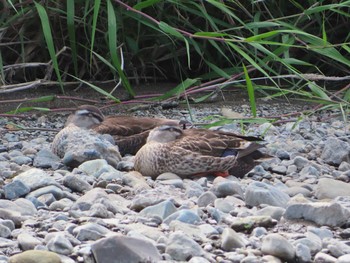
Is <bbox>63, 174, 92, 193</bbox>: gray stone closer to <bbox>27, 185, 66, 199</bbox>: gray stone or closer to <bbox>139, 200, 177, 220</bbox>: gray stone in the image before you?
<bbox>27, 185, 66, 199</bbox>: gray stone

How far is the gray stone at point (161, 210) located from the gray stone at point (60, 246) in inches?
27.7

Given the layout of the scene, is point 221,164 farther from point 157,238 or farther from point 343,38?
point 343,38

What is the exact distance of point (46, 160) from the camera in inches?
215

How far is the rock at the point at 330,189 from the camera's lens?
14.9 feet

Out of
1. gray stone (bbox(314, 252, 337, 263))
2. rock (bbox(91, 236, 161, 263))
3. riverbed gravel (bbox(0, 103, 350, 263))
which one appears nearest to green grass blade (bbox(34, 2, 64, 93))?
riverbed gravel (bbox(0, 103, 350, 263))

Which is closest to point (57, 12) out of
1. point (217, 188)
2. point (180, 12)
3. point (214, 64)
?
point (180, 12)

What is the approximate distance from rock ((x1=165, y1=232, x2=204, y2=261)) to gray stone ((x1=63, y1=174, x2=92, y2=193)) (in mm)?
1310

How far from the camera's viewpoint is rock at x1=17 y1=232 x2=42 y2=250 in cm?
324

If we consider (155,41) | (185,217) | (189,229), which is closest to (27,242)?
(189,229)

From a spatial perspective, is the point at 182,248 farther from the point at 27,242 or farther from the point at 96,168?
the point at 96,168

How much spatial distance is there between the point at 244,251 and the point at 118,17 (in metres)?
4.66

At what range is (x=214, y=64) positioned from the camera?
8414 millimetres

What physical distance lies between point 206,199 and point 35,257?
51.9 inches

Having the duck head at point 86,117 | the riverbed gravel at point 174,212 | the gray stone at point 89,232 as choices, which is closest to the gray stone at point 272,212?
the riverbed gravel at point 174,212
